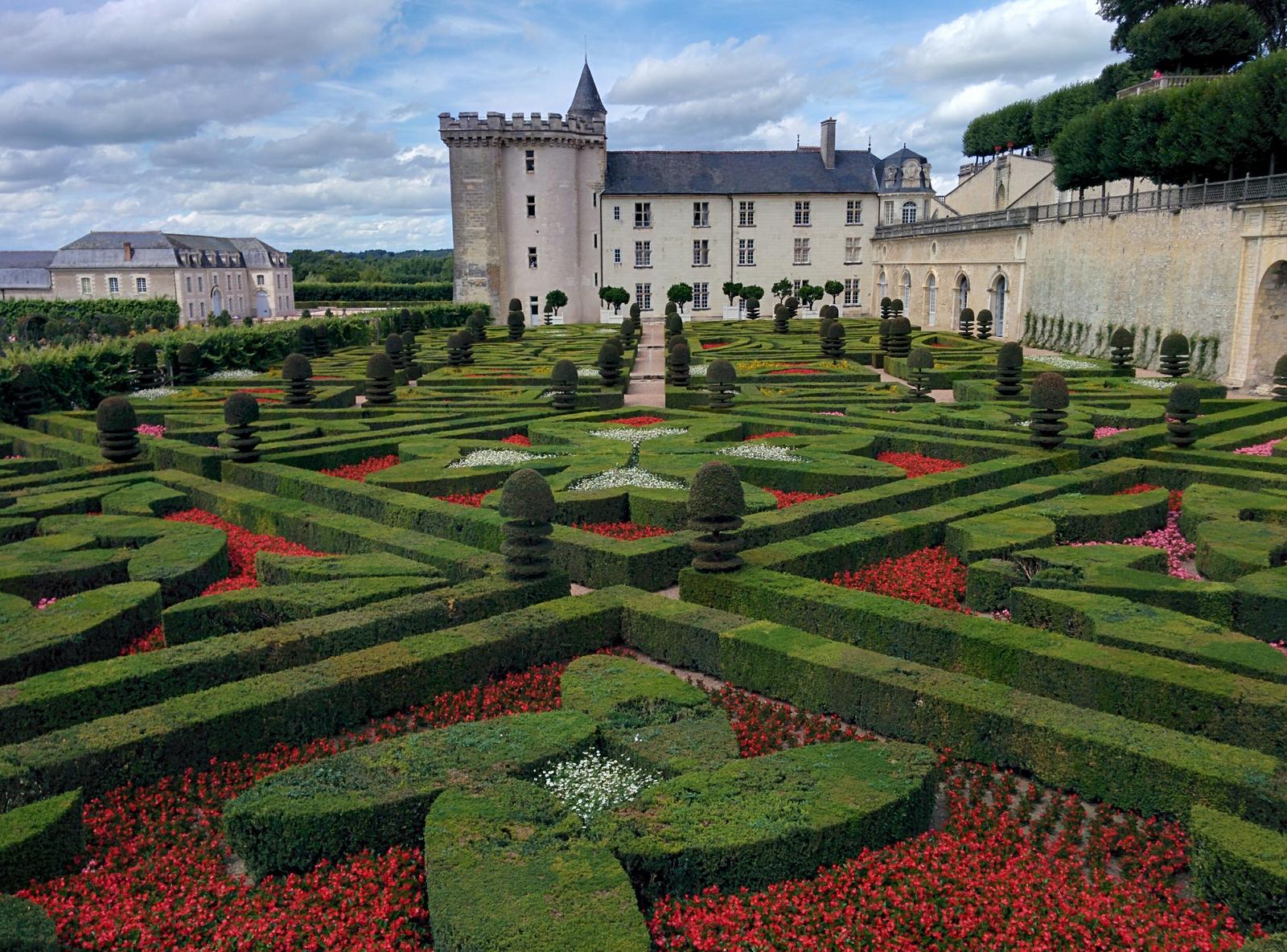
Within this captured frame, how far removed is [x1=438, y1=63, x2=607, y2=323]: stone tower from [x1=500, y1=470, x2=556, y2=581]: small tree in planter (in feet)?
150

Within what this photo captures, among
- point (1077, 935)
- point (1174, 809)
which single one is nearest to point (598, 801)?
point (1077, 935)

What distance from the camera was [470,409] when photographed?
20344 millimetres

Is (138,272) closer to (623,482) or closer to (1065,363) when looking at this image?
(1065,363)

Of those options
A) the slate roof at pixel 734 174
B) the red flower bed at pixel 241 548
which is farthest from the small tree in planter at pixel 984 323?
the red flower bed at pixel 241 548

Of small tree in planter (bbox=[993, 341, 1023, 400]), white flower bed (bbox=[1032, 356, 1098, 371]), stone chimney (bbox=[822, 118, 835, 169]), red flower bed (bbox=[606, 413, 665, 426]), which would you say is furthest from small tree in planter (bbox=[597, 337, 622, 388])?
stone chimney (bbox=[822, 118, 835, 169])

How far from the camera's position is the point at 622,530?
12.5 meters

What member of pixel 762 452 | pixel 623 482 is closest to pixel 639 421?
pixel 762 452

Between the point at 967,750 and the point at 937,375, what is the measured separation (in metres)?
19.9

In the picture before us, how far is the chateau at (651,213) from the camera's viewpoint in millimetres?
53219

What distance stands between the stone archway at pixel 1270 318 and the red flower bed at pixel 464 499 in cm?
2247

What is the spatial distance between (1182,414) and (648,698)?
38.9 ft

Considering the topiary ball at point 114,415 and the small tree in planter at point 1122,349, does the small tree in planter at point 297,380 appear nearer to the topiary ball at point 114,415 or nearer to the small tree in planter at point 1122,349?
the topiary ball at point 114,415

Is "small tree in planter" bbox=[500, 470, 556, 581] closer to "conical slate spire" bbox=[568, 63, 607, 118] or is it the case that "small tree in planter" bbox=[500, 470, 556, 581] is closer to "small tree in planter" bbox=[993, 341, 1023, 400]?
"small tree in planter" bbox=[993, 341, 1023, 400]

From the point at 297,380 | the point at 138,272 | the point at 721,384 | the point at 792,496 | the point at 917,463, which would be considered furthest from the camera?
the point at 138,272
